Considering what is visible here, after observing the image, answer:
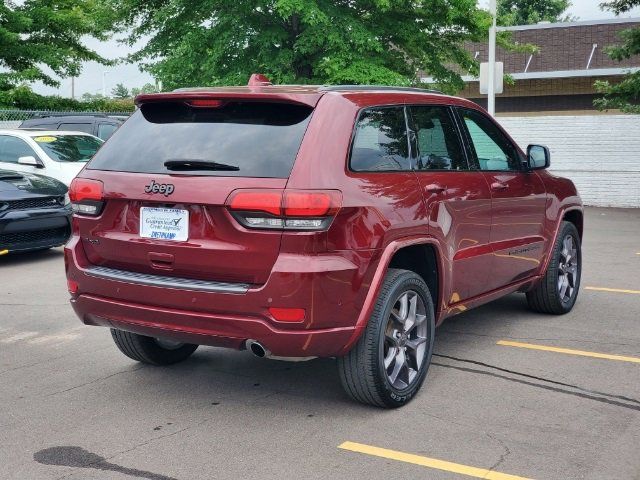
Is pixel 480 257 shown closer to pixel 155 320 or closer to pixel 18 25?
pixel 155 320

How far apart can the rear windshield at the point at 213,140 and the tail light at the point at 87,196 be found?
13 centimetres

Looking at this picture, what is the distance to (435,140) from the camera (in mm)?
5625

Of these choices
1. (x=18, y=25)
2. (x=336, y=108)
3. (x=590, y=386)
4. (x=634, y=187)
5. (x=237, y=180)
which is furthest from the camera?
(x=18, y=25)

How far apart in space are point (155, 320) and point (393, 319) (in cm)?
133

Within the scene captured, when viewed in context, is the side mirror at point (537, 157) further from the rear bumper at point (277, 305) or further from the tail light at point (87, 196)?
the tail light at point (87, 196)

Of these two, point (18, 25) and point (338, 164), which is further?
point (18, 25)

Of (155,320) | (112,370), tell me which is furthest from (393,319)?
(112,370)

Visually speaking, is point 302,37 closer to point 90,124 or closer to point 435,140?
point 90,124

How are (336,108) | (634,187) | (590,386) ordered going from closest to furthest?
(336,108), (590,386), (634,187)

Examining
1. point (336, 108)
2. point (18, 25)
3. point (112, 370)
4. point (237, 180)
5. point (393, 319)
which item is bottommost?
point (112, 370)

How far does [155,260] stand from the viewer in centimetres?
463

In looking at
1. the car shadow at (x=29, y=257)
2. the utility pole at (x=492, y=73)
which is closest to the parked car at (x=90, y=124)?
the car shadow at (x=29, y=257)

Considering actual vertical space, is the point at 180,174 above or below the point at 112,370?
above

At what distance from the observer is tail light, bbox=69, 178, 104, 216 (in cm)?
488
